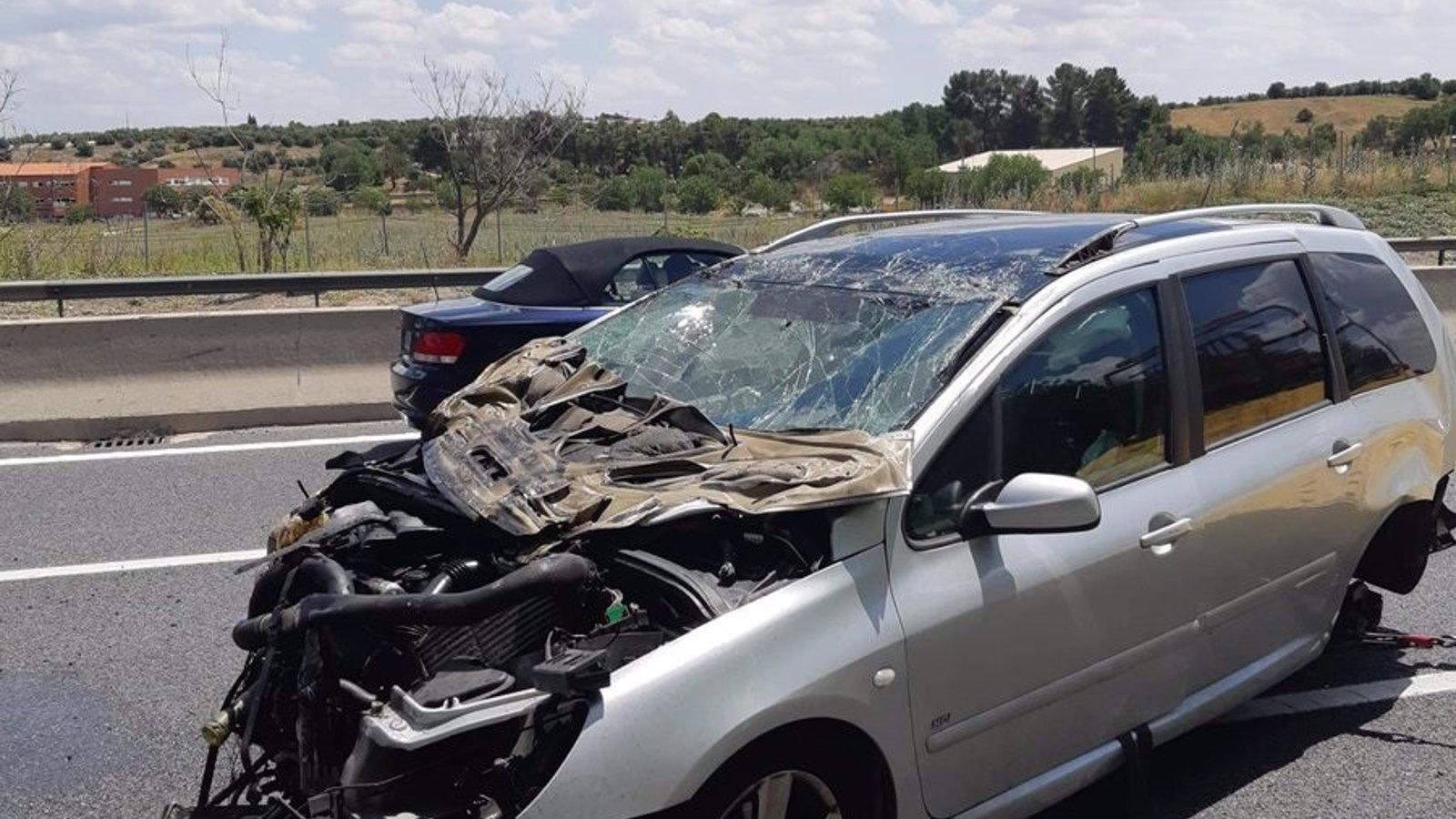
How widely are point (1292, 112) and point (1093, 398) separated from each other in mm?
100199

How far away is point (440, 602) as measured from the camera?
327 cm

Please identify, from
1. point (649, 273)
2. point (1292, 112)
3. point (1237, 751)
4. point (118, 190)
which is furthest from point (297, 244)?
point (1292, 112)

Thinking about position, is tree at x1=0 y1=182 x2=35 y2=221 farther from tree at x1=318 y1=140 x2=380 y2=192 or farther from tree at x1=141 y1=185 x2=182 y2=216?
tree at x1=318 y1=140 x2=380 y2=192

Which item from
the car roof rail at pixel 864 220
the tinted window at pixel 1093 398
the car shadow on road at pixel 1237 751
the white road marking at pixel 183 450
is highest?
the car roof rail at pixel 864 220

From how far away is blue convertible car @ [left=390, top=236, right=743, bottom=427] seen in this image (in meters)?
8.81

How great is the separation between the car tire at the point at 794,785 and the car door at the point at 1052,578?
0.58 ft

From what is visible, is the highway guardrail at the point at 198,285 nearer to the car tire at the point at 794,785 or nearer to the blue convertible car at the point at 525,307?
the blue convertible car at the point at 525,307

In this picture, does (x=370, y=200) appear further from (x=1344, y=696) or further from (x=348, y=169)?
(x=1344, y=696)

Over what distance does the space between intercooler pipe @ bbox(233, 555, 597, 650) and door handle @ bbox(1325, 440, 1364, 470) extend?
8.83 feet

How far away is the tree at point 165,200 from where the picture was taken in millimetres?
22938

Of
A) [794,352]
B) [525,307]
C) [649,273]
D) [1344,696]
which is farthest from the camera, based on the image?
[649,273]

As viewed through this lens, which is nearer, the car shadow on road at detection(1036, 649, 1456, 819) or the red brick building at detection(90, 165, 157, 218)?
the car shadow on road at detection(1036, 649, 1456, 819)

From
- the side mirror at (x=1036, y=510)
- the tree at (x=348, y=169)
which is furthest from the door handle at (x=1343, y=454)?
the tree at (x=348, y=169)

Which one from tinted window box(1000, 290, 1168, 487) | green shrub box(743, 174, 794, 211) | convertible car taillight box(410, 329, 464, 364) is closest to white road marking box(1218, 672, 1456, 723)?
tinted window box(1000, 290, 1168, 487)
